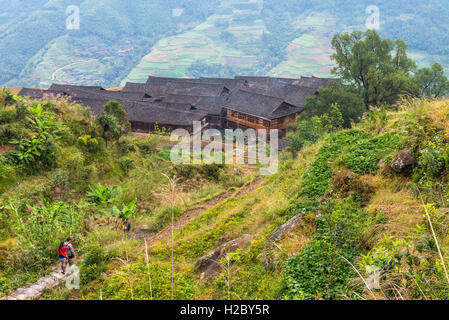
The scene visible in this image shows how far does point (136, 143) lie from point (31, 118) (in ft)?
18.5

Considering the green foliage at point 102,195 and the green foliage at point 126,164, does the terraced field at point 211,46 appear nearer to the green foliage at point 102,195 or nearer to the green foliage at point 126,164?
the green foliage at point 126,164

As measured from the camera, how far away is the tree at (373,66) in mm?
22719

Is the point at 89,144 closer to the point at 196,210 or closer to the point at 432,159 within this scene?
the point at 196,210

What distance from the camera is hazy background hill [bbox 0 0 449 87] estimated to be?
80312 mm

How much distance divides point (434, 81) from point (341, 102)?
26.4 ft

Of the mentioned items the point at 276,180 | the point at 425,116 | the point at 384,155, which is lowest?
the point at 276,180

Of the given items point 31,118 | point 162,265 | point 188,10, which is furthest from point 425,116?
point 188,10

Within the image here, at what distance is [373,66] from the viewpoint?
23234 millimetres

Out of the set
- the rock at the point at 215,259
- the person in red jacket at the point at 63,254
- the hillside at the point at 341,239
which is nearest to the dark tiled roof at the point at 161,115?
the hillside at the point at 341,239

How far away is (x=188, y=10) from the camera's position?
13362 cm

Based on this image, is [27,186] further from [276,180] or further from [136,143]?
[276,180]

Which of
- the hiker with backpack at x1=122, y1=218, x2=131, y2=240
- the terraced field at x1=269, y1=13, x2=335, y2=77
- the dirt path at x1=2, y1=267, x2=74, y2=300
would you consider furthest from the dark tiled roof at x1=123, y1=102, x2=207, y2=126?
the terraced field at x1=269, y1=13, x2=335, y2=77

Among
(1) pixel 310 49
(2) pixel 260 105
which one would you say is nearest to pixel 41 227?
(2) pixel 260 105

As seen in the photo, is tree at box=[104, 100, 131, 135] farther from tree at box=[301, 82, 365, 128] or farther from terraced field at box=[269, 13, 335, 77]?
terraced field at box=[269, 13, 335, 77]
